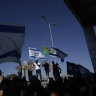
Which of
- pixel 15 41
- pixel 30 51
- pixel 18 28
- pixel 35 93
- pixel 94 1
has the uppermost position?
pixel 30 51

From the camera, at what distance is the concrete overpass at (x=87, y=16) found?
4.97 m

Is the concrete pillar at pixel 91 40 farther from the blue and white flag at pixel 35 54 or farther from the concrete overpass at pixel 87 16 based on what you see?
the blue and white flag at pixel 35 54

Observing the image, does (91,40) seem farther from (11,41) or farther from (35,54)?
(35,54)

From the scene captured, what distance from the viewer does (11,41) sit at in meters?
5.16

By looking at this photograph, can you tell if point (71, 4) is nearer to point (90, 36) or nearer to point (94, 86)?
point (90, 36)

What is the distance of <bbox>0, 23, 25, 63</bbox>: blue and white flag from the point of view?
4.73 m

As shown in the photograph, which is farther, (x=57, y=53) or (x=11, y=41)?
(x=57, y=53)

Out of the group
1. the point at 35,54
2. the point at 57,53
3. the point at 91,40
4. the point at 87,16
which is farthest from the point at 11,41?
the point at 35,54

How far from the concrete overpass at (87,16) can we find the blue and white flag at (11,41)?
96.7 inches

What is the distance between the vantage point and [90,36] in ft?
20.9

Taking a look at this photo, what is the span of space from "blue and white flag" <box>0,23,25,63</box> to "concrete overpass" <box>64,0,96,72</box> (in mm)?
2456

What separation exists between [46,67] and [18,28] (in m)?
6.53

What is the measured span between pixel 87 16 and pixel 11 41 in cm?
377

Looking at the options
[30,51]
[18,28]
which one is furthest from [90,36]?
[30,51]
